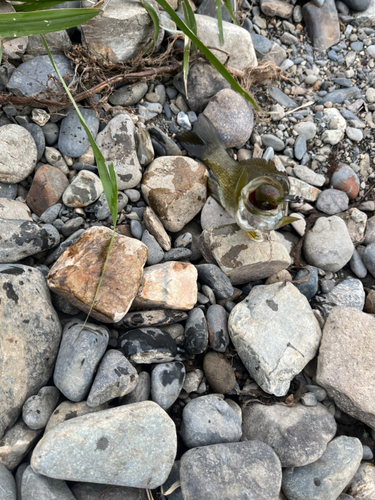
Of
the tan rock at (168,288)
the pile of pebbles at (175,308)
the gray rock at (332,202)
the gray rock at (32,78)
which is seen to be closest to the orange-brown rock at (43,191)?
the pile of pebbles at (175,308)

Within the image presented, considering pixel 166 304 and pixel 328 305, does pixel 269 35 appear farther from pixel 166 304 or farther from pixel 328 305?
pixel 166 304

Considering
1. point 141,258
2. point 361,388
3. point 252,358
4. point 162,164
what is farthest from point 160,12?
point 361,388

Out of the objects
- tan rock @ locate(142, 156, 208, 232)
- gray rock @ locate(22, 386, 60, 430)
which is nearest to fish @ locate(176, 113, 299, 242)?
tan rock @ locate(142, 156, 208, 232)

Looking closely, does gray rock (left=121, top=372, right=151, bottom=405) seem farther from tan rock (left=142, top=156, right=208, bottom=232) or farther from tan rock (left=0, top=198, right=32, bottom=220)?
tan rock (left=0, top=198, right=32, bottom=220)

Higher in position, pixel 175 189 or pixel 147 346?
pixel 175 189

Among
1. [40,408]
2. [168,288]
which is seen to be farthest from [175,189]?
[40,408]

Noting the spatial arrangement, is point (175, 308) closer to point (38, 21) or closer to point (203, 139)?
point (203, 139)
